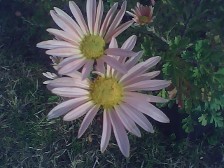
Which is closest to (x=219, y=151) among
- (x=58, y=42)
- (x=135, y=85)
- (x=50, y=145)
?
(x=50, y=145)

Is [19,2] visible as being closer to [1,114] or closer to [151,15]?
[1,114]

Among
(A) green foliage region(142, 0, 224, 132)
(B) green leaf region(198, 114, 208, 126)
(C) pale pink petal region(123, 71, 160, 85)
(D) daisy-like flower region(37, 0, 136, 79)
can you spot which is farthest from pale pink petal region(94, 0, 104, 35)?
(B) green leaf region(198, 114, 208, 126)

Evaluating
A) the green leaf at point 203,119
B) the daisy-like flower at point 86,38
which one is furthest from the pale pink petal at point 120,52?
the green leaf at point 203,119

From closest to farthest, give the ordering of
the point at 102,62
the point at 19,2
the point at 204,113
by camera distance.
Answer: the point at 102,62 → the point at 204,113 → the point at 19,2

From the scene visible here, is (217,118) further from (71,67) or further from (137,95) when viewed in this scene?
(71,67)

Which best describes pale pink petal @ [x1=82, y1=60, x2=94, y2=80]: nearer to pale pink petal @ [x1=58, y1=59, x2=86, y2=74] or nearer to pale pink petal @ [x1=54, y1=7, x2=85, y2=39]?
pale pink petal @ [x1=58, y1=59, x2=86, y2=74]

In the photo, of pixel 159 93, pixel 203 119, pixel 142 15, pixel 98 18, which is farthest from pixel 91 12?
pixel 203 119
